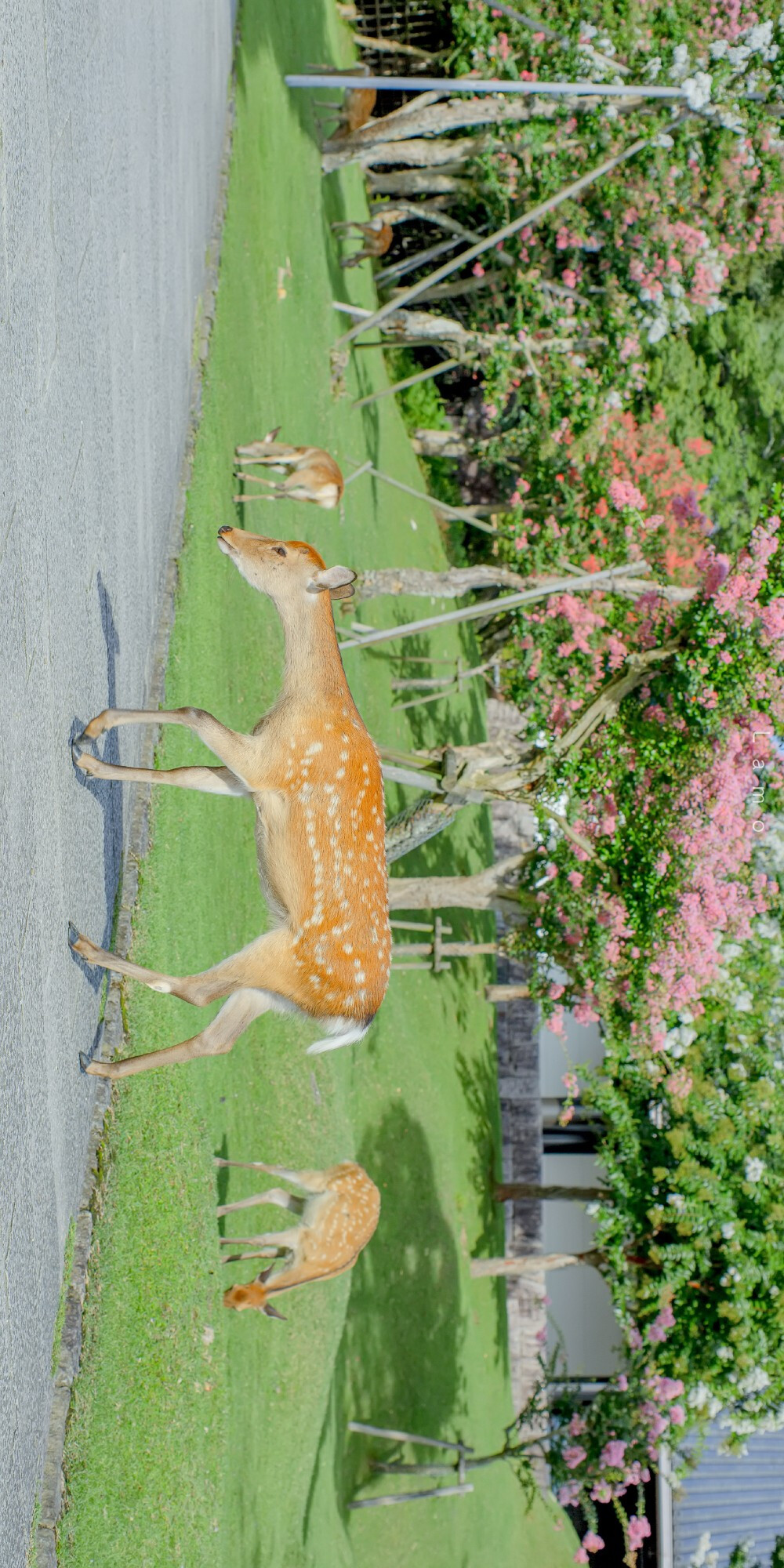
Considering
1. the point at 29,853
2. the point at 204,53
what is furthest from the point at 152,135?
the point at 29,853

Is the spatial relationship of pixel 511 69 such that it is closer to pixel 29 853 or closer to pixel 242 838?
pixel 242 838

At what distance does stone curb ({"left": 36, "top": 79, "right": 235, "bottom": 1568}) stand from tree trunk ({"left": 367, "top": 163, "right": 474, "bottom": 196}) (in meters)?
7.24

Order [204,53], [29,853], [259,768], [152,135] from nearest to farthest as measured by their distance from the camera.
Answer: [29,853], [259,768], [152,135], [204,53]

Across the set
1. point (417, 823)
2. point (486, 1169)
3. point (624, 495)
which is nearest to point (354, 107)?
point (624, 495)

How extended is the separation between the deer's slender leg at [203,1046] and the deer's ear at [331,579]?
67.8 inches

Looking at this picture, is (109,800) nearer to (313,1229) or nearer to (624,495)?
(313,1229)

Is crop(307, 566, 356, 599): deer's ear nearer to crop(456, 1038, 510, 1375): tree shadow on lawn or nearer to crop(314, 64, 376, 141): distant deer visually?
crop(314, 64, 376, 141): distant deer

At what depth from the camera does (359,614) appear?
45.8 ft

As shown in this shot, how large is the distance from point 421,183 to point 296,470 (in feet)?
25.5

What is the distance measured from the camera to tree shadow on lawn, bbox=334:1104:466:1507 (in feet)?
37.1

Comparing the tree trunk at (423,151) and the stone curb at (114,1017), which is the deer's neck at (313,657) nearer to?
the stone curb at (114,1017)

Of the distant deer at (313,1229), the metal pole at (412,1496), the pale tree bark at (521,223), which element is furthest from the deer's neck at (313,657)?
the pale tree bark at (521,223)

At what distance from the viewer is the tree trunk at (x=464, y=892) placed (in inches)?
468

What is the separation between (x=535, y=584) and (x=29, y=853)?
10036mm
